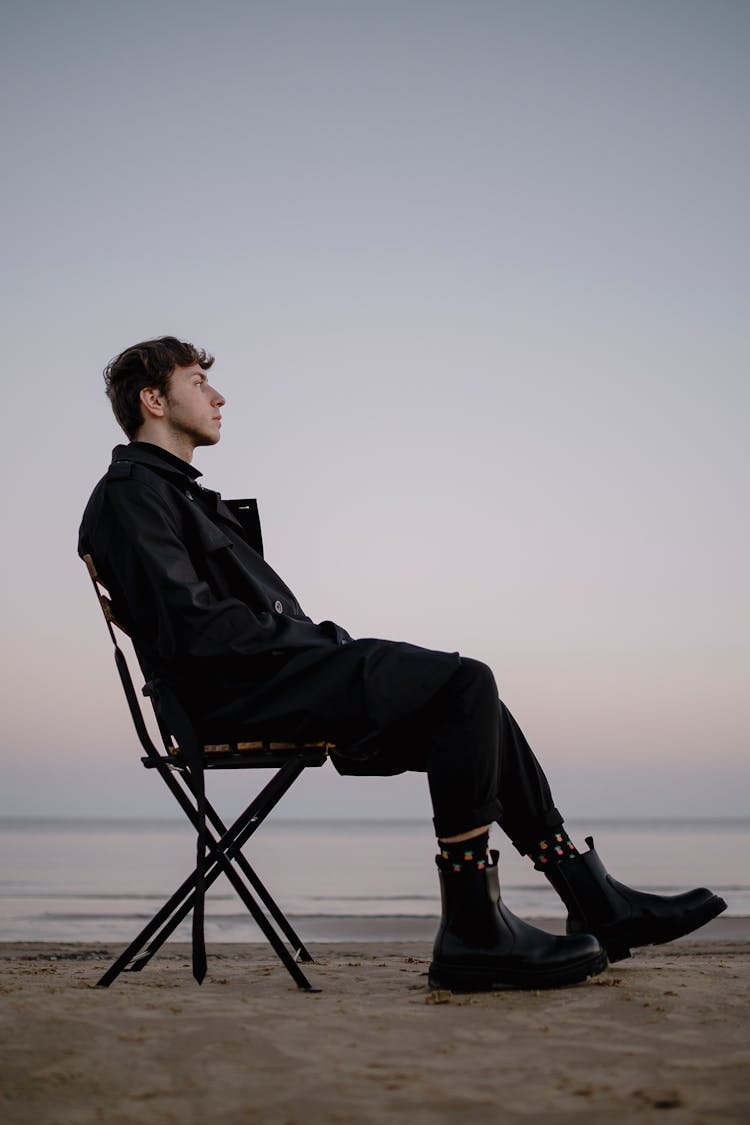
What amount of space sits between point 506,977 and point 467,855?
34cm

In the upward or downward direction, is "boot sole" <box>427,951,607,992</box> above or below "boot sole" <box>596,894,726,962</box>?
below

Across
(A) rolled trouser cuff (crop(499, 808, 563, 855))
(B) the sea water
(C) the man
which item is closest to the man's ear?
(C) the man

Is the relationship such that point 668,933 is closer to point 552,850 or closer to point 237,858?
point 552,850

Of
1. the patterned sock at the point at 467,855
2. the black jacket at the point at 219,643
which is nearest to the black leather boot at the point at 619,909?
the patterned sock at the point at 467,855

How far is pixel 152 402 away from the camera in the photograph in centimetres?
347

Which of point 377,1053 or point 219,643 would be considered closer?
point 377,1053

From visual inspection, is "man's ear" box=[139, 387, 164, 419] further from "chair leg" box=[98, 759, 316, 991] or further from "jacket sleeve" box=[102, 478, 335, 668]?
"chair leg" box=[98, 759, 316, 991]

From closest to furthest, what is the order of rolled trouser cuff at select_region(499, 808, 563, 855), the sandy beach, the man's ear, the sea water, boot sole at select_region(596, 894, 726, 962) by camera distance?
1. the sandy beach
2. boot sole at select_region(596, 894, 726, 962)
3. rolled trouser cuff at select_region(499, 808, 563, 855)
4. the man's ear
5. the sea water

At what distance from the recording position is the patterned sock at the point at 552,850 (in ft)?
10.3

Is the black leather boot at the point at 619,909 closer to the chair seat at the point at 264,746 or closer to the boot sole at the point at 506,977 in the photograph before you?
the boot sole at the point at 506,977

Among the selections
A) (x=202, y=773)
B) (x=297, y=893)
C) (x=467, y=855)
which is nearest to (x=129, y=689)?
(x=202, y=773)

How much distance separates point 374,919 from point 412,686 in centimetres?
630

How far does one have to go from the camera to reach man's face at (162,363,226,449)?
11.4ft

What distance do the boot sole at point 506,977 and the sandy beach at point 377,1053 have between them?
0.13ft
